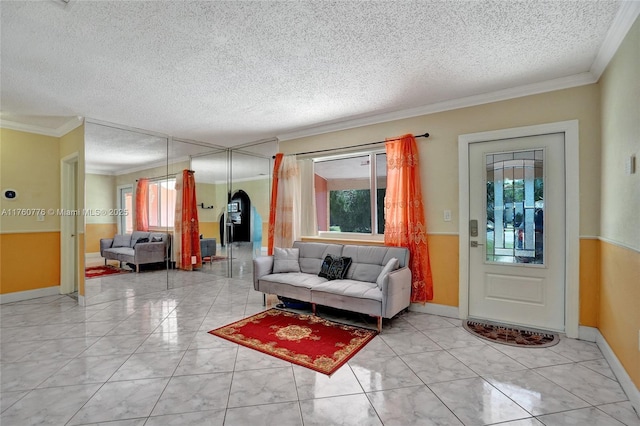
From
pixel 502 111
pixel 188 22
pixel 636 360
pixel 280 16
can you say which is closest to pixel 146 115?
pixel 188 22

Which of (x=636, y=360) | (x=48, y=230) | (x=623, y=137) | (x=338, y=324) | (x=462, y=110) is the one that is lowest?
(x=338, y=324)

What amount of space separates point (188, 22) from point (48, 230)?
4.37 m

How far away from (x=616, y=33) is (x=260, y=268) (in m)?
3.94

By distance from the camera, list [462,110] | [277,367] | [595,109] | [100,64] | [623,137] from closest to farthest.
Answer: [623,137] → [277,367] → [100,64] → [595,109] → [462,110]

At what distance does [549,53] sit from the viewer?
7.94 ft

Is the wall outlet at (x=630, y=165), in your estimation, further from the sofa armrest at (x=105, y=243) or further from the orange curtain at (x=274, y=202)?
the sofa armrest at (x=105, y=243)

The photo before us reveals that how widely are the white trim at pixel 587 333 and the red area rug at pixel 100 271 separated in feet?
18.5

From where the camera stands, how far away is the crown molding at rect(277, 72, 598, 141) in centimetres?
281

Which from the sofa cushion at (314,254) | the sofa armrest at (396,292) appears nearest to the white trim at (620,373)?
the sofa armrest at (396,292)

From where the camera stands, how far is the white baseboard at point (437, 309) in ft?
11.1

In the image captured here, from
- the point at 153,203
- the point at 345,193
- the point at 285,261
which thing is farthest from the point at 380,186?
the point at 153,203

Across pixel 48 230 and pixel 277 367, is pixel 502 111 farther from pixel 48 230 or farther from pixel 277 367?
pixel 48 230

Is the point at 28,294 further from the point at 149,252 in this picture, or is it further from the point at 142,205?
the point at 142,205

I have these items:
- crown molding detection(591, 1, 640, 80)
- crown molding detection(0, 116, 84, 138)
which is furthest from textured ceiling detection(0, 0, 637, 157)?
crown molding detection(0, 116, 84, 138)
